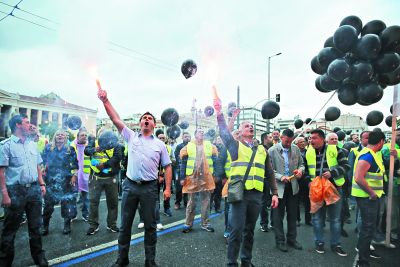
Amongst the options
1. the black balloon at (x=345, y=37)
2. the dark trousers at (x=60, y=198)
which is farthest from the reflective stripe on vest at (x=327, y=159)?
the dark trousers at (x=60, y=198)

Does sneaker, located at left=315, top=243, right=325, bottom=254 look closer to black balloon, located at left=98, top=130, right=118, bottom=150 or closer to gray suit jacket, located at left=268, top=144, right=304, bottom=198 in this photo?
gray suit jacket, located at left=268, top=144, right=304, bottom=198

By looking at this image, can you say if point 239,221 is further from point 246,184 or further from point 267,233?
point 267,233

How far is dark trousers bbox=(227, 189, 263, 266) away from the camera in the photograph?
3189 mm

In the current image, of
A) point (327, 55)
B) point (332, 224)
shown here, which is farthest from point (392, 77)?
point (332, 224)

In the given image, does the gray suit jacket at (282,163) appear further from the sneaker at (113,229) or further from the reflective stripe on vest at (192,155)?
the sneaker at (113,229)

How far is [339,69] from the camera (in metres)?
4.59

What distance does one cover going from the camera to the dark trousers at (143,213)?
337 cm

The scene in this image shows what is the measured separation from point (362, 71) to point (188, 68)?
455 cm

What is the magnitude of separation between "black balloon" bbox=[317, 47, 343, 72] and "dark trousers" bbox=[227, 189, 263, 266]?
3.29 metres

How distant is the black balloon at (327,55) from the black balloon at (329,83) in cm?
30

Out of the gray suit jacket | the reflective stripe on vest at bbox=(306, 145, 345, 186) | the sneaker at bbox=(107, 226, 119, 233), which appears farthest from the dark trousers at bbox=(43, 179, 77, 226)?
the reflective stripe on vest at bbox=(306, 145, 345, 186)

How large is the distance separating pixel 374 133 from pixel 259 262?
263 centimetres

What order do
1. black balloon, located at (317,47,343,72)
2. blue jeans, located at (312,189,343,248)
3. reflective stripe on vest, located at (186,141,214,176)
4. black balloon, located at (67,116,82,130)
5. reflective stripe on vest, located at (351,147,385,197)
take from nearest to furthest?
reflective stripe on vest, located at (351,147,385,197)
blue jeans, located at (312,189,343,248)
black balloon, located at (317,47,343,72)
reflective stripe on vest, located at (186,141,214,176)
black balloon, located at (67,116,82,130)

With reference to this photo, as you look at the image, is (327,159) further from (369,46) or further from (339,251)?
(369,46)
